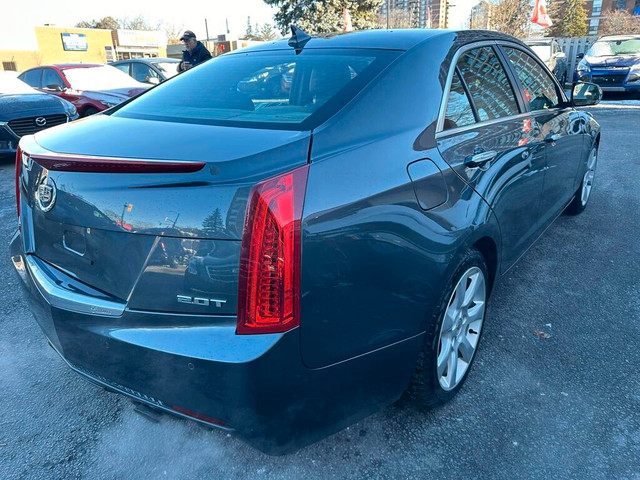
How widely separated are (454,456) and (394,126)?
4.40 feet

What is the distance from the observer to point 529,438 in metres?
2.09

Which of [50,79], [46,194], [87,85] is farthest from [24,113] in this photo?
[46,194]

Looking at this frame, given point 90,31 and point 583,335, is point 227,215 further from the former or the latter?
point 90,31

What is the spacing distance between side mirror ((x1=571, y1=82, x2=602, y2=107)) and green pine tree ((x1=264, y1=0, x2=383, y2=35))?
1926 cm

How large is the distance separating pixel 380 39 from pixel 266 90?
619mm

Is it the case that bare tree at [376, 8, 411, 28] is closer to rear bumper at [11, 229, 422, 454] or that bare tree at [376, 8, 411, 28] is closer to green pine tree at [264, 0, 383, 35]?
green pine tree at [264, 0, 383, 35]

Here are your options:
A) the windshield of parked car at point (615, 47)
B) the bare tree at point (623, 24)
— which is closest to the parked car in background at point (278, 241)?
the windshield of parked car at point (615, 47)

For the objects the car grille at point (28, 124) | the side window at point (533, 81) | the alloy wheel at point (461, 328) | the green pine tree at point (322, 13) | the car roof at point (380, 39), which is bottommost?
the alloy wheel at point (461, 328)

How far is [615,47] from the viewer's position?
49.0 feet

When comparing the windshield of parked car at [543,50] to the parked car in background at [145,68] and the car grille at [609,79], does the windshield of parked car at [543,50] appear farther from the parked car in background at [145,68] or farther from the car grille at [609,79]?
the parked car in background at [145,68]

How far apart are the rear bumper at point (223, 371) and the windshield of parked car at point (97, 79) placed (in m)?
9.49

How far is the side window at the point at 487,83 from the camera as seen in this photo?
2461 millimetres

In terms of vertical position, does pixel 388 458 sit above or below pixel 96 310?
below

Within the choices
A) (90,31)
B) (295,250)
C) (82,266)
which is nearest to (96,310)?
(82,266)
